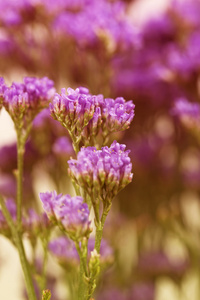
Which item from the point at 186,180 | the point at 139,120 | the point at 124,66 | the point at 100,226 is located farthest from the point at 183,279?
the point at 100,226

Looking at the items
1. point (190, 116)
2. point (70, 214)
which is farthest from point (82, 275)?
point (190, 116)

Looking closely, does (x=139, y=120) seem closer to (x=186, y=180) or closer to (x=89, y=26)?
(x=186, y=180)

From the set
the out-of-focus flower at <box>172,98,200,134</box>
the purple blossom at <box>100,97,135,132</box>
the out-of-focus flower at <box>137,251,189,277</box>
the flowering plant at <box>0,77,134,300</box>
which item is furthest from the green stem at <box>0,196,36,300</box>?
the out-of-focus flower at <box>137,251,189,277</box>

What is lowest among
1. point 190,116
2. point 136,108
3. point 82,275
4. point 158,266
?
point 82,275

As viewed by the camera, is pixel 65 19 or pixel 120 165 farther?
pixel 65 19

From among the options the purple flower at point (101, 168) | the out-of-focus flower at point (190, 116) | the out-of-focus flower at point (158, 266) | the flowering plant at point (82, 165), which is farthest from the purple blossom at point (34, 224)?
the out-of-focus flower at point (158, 266)

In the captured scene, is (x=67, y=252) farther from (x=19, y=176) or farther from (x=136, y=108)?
(x=136, y=108)

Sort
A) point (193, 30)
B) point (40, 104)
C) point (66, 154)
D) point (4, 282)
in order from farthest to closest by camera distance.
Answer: point (4, 282)
point (193, 30)
point (66, 154)
point (40, 104)

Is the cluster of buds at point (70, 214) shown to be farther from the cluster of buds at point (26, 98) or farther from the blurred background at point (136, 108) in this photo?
the blurred background at point (136, 108)
